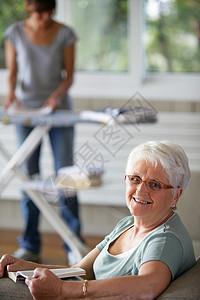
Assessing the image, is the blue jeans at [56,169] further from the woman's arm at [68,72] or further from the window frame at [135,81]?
the window frame at [135,81]

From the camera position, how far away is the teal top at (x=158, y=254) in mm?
1758

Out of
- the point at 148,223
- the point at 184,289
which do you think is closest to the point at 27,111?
the point at 148,223

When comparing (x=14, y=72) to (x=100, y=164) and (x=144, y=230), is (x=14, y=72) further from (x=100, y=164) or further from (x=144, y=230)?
(x=144, y=230)

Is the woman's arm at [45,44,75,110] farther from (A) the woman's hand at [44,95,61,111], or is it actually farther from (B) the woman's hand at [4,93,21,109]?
(B) the woman's hand at [4,93,21,109]

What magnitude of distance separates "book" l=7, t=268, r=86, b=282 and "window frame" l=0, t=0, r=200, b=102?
2578mm

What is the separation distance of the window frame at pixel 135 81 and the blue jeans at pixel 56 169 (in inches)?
32.5

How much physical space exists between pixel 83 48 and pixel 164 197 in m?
2.87

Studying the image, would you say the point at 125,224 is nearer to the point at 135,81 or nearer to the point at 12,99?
the point at 12,99

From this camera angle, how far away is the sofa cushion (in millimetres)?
1694

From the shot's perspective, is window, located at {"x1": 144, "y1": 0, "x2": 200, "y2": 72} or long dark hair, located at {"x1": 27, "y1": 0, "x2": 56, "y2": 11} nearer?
long dark hair, located at {"x1": 27, "y1": 0, "x2": 56, "y2": 11}

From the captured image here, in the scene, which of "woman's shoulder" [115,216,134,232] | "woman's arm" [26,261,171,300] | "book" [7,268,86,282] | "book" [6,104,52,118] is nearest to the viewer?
"woman's arm" [26,261,171,300]

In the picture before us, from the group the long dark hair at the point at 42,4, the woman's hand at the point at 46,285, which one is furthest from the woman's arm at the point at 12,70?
the woman's hand at the point at 46,285

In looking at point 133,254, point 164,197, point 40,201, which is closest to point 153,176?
point 164,197

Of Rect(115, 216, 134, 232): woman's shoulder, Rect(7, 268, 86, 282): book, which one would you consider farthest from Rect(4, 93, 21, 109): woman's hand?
Rect(7, 268, 86, 282): book
